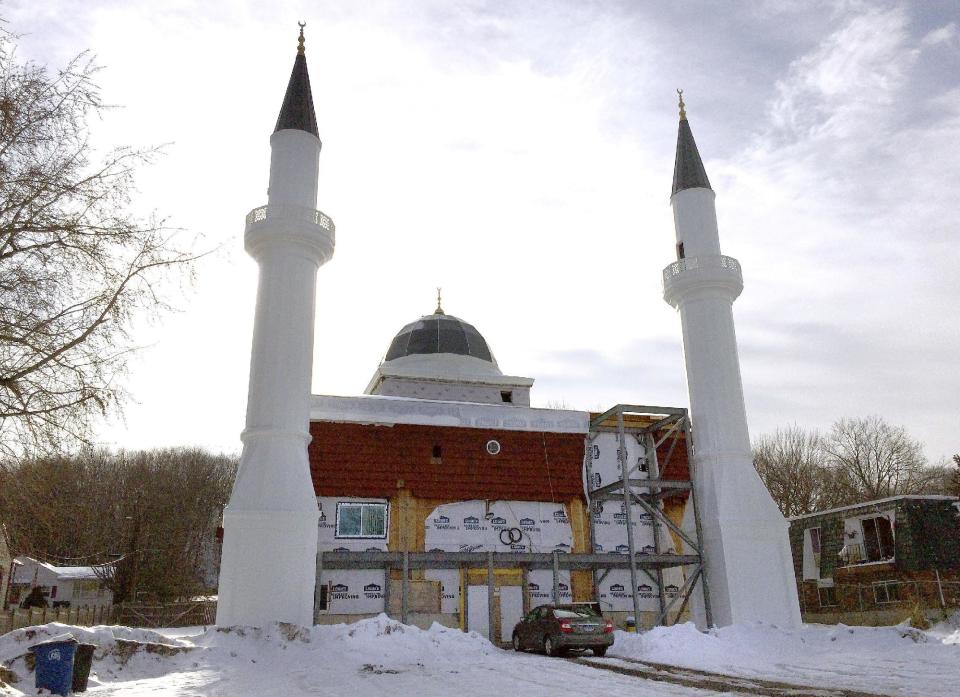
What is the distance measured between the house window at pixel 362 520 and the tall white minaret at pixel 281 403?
13.2 feet

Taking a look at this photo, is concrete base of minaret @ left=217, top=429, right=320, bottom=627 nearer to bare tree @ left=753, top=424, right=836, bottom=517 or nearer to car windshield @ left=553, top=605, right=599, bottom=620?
car windshield @ left=553, top=605, right=599, bottom=620

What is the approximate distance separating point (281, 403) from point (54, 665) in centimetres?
1102

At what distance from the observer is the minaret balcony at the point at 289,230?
2298 cm

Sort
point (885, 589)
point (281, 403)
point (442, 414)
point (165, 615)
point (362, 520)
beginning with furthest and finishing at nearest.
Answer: point (165, 615) → point (885, 589) → point (442, 414) → point (362, 520) → point (281, 403)

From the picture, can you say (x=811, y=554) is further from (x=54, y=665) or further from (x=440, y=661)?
(x=54, y=665)

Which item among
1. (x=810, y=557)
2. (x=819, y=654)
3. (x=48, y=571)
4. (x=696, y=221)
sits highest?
(x=696, y=221)

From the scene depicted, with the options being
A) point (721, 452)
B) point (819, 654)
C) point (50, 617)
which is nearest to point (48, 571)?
point (50, 617)

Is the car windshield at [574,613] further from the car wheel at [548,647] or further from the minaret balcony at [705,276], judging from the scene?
the minaret balcony at [705,276]

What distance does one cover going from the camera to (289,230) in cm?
2291

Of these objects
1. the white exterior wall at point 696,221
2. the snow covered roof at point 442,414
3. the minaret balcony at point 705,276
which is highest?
the white exterior wall at point 696,221

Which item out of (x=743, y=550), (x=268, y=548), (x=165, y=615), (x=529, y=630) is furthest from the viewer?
(x=165, y=615)

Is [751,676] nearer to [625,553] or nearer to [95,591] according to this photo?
[625,553]

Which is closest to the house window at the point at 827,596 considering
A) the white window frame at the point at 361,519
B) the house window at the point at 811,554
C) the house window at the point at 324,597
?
the house window at the point at 811,554

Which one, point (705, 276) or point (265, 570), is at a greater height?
point (705, 276)
